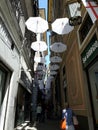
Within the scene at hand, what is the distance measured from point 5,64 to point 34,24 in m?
Result: 2.49

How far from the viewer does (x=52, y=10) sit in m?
17.2

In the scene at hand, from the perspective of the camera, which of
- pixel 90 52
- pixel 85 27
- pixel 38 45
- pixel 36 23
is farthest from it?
pixel 38 45

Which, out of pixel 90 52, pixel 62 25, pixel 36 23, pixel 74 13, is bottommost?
pixel 90 52

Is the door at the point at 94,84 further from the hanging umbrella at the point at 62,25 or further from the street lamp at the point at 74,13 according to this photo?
the street lamp at the point at 74,13

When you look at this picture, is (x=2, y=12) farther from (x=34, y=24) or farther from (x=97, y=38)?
(x=97, y=38)

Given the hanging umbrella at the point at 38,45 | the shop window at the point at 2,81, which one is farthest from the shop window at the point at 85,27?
the shop window at the point at 2,81

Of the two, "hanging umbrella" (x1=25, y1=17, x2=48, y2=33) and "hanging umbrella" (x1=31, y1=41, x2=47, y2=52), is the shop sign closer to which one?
"hanging umbrella" (x1=25, y1=17, x2=48, y2=33)

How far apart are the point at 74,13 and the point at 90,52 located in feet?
6.56

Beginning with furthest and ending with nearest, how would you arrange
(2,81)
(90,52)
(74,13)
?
(2,81)
(90,52)
(74,13)

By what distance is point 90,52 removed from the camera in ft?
21.3

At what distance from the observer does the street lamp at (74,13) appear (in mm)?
4992

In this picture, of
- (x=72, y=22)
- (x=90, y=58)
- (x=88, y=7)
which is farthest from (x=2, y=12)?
(x=90, y=58)

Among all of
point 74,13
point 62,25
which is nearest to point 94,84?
point 62,25

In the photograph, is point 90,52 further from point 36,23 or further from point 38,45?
point 38,45
